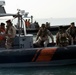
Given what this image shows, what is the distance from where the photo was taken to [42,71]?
9.10 meters

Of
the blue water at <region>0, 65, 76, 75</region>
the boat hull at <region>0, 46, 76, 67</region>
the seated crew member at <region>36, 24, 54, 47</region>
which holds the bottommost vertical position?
the blue water at <region>0, 65, 76, 75</region>

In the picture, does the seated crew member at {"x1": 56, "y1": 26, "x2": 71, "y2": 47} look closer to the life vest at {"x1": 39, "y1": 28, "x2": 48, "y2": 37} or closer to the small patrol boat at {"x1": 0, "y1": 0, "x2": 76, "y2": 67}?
the small patrol boat at {"x1": 0, "y1": 0, "x2": 76, "y2": 67}

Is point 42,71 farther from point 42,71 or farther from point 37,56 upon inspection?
point 37,56

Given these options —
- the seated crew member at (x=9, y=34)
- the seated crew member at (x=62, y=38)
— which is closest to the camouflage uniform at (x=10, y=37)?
the seated crew member at (x=9, y=34)

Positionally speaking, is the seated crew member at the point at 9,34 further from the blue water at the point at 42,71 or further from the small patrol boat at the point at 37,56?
the blue water at the point at 42,71

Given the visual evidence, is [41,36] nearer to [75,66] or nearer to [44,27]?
[44,27]

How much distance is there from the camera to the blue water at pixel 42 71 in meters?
8.95

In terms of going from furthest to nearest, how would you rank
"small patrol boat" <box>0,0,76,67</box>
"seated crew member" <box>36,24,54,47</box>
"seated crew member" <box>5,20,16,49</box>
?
"seated crew member" <box>36,24,54,47</box>
"seated crew member" <box>5,20,16,49</box>
"small patrol boat" <box>0,0,76,67</box>

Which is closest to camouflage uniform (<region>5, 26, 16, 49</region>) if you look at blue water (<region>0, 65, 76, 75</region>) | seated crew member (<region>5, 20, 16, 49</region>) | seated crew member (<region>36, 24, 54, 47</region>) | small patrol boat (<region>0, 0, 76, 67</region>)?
seated crew member (<region>5, 20, 16, 49</region>)

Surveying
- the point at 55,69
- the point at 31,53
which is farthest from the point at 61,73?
the point at 31,53

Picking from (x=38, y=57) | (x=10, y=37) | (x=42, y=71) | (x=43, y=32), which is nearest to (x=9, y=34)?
(x=10, y=37)

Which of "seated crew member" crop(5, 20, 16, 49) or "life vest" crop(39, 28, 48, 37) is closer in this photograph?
"seated crew member" crop(5, 20, 16, 49)

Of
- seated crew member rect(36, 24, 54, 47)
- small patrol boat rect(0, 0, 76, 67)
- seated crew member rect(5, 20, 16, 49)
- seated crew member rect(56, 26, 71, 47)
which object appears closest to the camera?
small patrol boat rect(0, 0, 76, 67)

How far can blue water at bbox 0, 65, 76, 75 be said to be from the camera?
8.95 meters
